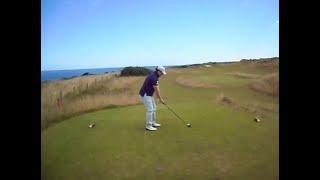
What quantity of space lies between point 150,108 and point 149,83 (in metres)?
0.20

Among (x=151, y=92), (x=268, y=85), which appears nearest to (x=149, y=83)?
(x=151, y=92)

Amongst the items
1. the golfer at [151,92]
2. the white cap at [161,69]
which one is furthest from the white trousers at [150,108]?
the white cap at [161,69]

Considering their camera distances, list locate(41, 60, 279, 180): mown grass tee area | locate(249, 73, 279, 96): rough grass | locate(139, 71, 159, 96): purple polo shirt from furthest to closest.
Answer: locate(139, 71, 159, 96): purple polo shirt → locate(249, 73, 279, 96): rough grass → locate(41, 60, 279, 180): mown grass tee area

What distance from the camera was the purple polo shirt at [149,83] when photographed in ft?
11.3

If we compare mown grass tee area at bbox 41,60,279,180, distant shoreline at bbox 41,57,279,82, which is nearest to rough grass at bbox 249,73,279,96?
mown grass tee area at bbox 41,60,279,180

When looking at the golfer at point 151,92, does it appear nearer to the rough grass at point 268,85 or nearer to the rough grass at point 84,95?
the rough grass at point 84,95

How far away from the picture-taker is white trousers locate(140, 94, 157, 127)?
3.39 meters

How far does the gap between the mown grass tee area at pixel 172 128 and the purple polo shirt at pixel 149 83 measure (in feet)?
0.15

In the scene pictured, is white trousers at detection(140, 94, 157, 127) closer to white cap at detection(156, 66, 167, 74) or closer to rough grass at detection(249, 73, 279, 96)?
white cap at detection(156, 66, 167, 74)

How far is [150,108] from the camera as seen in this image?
341cm

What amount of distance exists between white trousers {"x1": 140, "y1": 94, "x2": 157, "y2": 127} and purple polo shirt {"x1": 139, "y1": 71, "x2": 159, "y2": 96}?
35 mm

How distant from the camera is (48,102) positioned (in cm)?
349

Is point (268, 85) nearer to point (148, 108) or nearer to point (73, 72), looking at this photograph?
point (148, 108)

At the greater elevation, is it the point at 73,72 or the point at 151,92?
the point at 73,72
